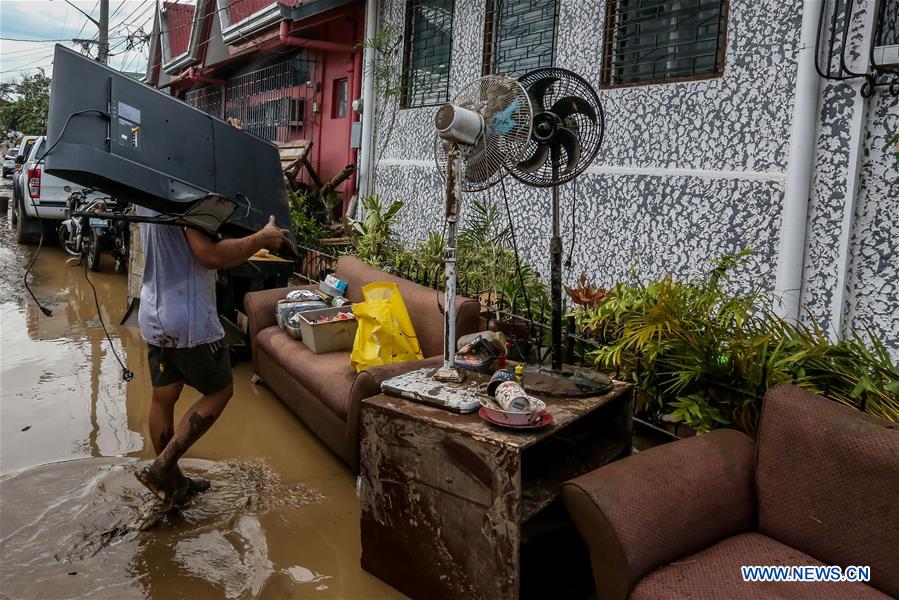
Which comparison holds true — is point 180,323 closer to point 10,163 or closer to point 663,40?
point 663,40

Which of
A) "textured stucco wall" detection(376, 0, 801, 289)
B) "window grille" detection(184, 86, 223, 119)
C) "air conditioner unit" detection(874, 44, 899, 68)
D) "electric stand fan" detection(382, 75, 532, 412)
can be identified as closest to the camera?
"electric stand fan" detection(382, 75, 532, 412)

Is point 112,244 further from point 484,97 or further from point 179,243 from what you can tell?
point 484,97

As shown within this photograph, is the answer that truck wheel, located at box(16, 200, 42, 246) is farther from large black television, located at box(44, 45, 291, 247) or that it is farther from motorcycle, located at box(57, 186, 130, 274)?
large black television, located at box(44, 45, 291, 247)

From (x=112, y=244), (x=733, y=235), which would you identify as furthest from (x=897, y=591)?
(x=112, y=244)

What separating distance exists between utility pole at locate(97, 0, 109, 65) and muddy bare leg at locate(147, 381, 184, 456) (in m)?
21.3

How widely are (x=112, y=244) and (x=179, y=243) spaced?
8.66 metres

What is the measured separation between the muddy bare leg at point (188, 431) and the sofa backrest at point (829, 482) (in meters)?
2.61

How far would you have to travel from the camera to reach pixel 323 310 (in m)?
4.95

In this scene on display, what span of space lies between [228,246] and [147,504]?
4.94 ft

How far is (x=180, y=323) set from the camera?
10.5 ft

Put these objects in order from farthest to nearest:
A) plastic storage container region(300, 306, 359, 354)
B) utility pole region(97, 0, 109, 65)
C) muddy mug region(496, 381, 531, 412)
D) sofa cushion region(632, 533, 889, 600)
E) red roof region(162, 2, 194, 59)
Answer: utility pole region(97, 0, 109, 65)
red roof region(162, 2, 194, 59)
plastic storage container region(300, 306, 359, 354)
muddy mug region(496, 381, 531, 412)
sofa cushion region(632, 533, 889, 600)

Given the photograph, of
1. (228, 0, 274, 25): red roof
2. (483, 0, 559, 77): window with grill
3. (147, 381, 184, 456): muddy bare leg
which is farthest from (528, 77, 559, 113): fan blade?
(228, 0, 274, 25): red roof

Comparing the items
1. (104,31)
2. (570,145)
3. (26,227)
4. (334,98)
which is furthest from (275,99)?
(104,31)

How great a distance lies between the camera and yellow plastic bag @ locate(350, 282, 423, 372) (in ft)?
13.2
